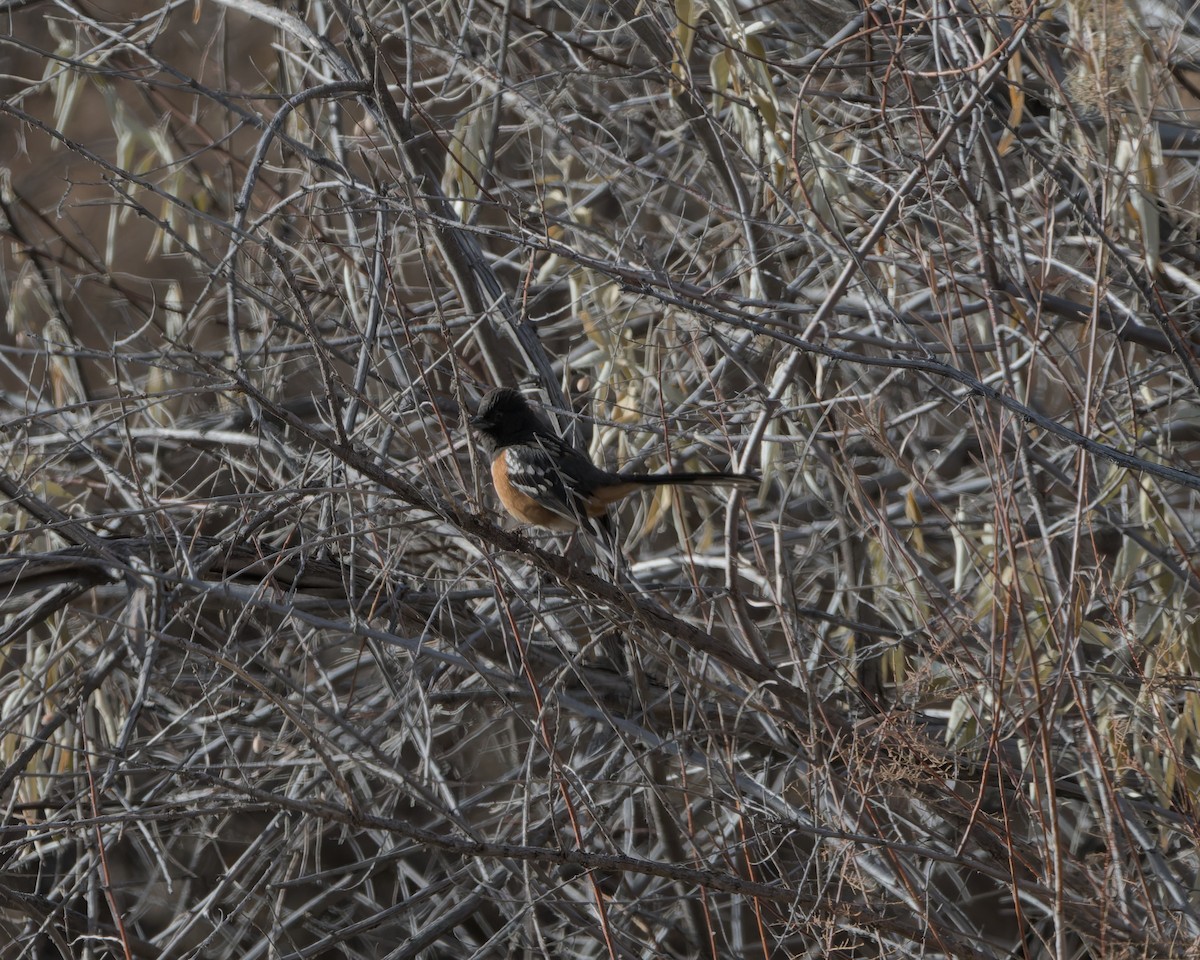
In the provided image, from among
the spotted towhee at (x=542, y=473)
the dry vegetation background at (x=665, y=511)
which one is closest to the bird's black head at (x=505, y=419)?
the spotted towhee at (x=542, y=473)

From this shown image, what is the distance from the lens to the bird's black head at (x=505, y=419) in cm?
394

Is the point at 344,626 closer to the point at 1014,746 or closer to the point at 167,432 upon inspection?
the point at 167,432

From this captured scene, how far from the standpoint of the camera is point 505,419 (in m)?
4.07

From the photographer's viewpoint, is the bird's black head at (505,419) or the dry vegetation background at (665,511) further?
the bird's black head at (505,419)

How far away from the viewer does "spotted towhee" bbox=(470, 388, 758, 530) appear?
3875 millimetres

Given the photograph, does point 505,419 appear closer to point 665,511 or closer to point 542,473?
point 542,473

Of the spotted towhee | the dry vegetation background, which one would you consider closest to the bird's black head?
the spotted towhee

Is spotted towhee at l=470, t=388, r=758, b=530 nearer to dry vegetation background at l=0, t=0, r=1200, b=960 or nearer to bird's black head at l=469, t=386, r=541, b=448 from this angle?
bird's black head at l=469, t=386, r=541, b=448

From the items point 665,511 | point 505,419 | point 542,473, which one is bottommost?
point 665,511

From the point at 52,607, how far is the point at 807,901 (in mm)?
2038

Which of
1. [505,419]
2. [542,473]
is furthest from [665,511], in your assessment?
[505,419]

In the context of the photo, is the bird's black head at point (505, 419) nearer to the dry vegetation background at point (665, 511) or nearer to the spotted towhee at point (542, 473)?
the spotted towhee at point (542, 473)

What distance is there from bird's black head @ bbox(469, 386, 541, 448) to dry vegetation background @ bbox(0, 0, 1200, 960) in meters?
0.14

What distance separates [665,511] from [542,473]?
1.58ft
